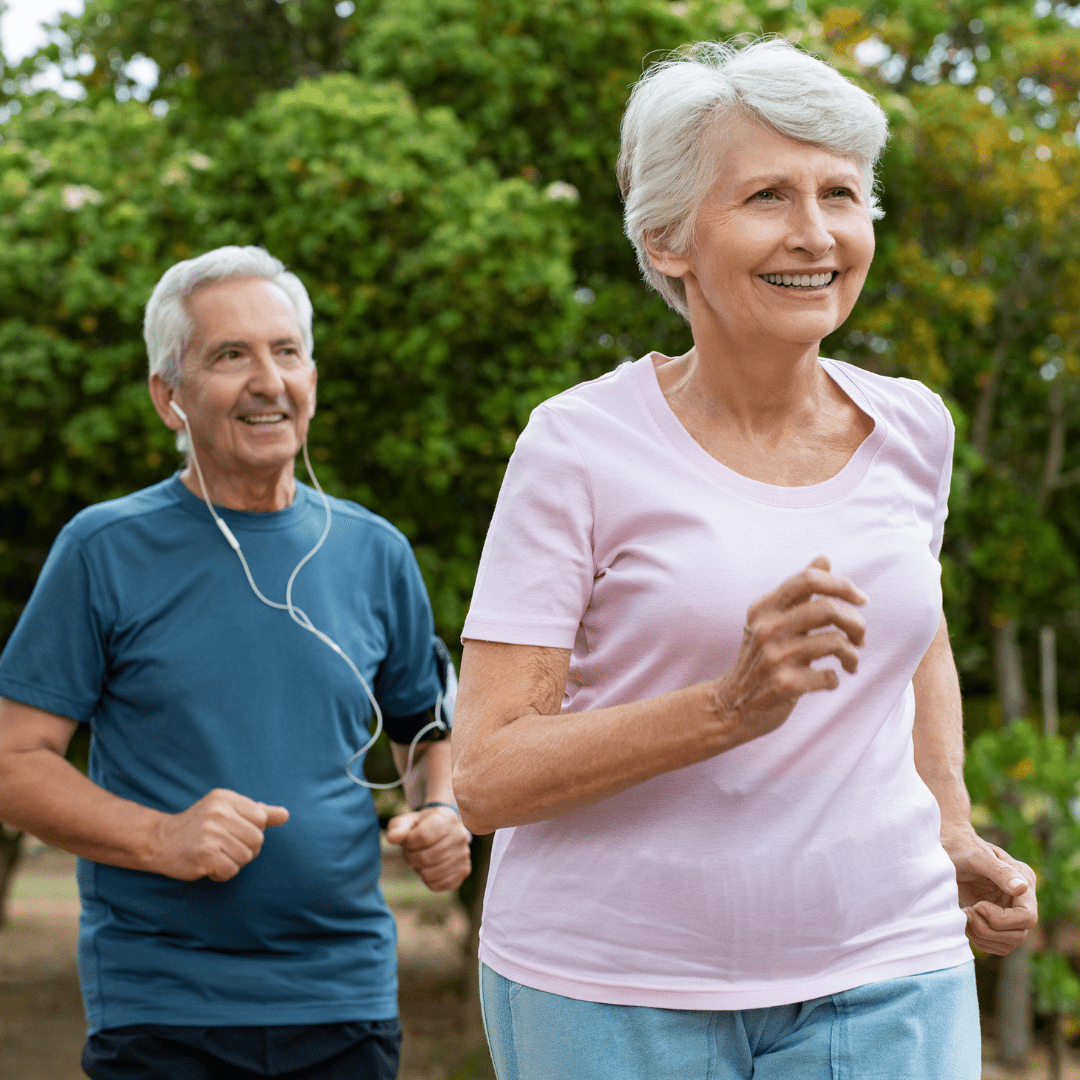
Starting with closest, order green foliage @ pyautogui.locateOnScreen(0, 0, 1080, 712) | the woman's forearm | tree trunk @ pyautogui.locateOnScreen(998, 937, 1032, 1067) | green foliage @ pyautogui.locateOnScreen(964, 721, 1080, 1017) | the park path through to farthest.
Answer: the woman's forearm
green foliage @ pyautogui.locateOnScreen(0, 0, 1080, 712)
green foliage @ pyautogui.locateOnScreen(964, 721, 1080, 1017)
the park path
tree trunk @ pyautogui.locateOnScreen(998, 937, 1032, 1067)

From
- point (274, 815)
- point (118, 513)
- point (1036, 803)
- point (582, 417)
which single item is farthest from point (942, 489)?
point (1036, 803)

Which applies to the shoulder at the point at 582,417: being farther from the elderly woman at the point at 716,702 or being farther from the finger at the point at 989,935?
the finger at the point at 989,935

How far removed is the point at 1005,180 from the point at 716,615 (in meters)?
11.0

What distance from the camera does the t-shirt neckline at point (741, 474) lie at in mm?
1836

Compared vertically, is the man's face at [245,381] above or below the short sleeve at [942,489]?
above

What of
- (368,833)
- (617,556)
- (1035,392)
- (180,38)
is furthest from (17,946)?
(617,556)

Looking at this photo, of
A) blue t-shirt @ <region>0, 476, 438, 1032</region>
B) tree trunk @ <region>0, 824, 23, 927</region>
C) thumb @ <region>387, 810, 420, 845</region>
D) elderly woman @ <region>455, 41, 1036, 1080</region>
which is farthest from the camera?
tree trunk @ <region>0, 824, 23, 927</region>

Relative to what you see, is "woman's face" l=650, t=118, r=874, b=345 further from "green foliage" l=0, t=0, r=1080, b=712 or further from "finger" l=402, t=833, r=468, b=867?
"green foliage" l=0, t=0, r=1080, b=712

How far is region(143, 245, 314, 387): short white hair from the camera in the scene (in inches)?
122

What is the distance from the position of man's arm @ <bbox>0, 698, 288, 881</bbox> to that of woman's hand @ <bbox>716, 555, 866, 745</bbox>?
4.16 ft

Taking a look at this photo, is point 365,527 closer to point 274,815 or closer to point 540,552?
point 274,815

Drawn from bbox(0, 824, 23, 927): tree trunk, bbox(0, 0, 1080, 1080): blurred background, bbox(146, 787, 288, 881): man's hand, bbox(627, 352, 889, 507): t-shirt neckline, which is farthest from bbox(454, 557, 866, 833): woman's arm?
bbox(0, 824, 23, 927): tree trunk

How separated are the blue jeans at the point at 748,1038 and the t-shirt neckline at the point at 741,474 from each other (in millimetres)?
610

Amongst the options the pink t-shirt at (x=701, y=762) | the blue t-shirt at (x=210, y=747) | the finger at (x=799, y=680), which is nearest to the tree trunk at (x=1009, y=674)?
the blue t-shirt at (x=210, y=747)
